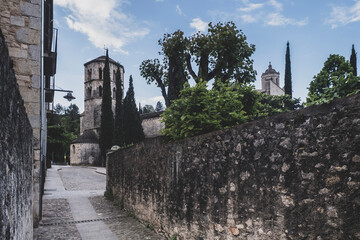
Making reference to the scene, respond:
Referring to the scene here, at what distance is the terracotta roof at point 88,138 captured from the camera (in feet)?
127

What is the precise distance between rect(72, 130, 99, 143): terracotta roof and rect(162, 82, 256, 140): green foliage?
1415 inches

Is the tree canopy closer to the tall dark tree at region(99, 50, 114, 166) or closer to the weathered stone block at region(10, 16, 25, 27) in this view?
the weathered stone block at region(10, 16, 25, 27)

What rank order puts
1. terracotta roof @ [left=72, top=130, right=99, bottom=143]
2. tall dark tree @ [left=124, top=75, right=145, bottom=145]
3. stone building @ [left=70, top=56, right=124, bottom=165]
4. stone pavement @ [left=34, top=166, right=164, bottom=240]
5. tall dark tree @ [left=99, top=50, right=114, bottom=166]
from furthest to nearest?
stone building @ [left=70, top=56, right=124, bottom=165], terracotta roof @ [left=72, top=130, right=99, bottom=143], tall dark tree @ [left=124, top=75, right=145, bottom=145], tall dark tree @ [left=99, top=50, right=114, bottom=166], stone pavement @ [left=34, top=166, right=164, bottom=240]

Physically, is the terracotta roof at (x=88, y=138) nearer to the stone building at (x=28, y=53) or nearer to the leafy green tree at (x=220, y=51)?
the leafy green tree at (x=220, y=51)

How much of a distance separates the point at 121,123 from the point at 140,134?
112 inches

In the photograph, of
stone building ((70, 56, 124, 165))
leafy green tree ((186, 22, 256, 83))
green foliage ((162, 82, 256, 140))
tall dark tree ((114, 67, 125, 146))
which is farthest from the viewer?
stone building ((70, 56, 124, 165))

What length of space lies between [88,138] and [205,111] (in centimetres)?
3741

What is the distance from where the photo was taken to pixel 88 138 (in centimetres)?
3953

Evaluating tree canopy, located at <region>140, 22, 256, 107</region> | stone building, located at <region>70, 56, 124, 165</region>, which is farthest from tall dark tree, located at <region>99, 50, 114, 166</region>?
tree canopy, located at <region>140, 22, 256, 107</region>

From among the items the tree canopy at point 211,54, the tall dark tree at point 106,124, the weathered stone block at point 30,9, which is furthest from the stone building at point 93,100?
the weathered stone block at point 30,9

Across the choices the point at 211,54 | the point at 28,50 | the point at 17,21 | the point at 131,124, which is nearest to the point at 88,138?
the point at 131,124

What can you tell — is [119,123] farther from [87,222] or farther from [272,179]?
[272,179]

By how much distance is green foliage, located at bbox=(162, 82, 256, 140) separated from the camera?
4.87 meters

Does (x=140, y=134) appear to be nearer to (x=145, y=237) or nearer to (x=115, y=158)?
(x=115, y=158)
